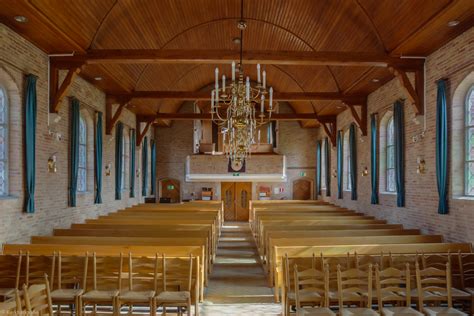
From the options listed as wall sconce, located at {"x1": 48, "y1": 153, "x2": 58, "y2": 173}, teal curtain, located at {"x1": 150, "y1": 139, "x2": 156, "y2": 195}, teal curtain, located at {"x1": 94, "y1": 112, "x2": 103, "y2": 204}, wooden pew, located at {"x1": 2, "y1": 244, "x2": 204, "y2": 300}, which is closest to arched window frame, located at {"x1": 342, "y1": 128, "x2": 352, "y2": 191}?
teal curtain, located at {"x1": 94, "y1": 112, "x2": 103, "y2": 204}

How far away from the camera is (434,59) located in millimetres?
9391

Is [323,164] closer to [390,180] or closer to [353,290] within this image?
[390,180]

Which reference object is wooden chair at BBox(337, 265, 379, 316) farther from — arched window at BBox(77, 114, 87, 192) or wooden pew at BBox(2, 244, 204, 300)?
arched window at BBox(77, 114, 87, 192)

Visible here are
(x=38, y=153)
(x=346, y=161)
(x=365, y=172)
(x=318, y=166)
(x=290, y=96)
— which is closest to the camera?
(x=38, y=153)

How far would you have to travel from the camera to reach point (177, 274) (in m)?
6.55

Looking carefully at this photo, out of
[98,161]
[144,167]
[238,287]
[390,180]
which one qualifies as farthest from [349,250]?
[144,167]

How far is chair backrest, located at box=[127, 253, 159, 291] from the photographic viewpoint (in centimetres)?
634

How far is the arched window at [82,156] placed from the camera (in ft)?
41.7

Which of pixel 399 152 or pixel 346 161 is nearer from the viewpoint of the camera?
pixel 399 152

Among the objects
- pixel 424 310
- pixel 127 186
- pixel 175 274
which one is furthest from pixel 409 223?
pixel 127 186

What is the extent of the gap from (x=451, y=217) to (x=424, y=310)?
12.7ft

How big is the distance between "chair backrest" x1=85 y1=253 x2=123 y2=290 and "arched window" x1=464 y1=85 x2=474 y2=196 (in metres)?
6.66

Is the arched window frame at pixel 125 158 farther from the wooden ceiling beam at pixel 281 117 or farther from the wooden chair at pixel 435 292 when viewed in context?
the wooden chair at pixel 435 292

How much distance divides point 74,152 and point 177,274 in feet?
19.7
